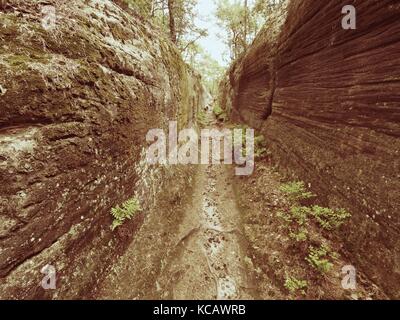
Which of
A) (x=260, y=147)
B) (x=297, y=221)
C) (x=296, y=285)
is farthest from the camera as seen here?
(x=260, y=147)

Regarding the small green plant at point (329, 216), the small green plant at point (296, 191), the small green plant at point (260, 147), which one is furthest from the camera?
the small green plant at point (260, 147)

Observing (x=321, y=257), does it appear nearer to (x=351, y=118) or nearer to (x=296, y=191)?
(x=296, y=191)

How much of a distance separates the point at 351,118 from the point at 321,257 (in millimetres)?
3415

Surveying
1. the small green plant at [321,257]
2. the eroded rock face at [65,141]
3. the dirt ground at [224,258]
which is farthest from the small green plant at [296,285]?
the eroded rock face at [65,141]

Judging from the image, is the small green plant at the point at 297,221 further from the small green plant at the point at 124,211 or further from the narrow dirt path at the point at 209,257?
the small green plant at the point at 124,211

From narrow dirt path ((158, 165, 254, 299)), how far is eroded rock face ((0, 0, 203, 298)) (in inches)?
59.2

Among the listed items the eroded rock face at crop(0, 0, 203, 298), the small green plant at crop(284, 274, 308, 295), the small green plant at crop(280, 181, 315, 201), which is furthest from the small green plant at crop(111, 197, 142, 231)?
the small green plant at crop(280, 181, 315, 201)

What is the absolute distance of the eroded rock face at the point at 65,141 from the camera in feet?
11.3

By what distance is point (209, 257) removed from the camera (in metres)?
5.90

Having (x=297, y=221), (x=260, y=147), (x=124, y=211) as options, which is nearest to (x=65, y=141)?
(x=124, y=211)

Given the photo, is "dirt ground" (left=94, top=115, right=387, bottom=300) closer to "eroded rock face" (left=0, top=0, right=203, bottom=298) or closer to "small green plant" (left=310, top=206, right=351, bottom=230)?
"small green plant" (left=310, top=206, right=351, bottom=230)

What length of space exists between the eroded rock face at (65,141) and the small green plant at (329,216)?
187 inches

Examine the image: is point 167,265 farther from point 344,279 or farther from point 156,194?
point 344,279

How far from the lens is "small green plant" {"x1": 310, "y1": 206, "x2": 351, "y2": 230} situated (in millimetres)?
5262
